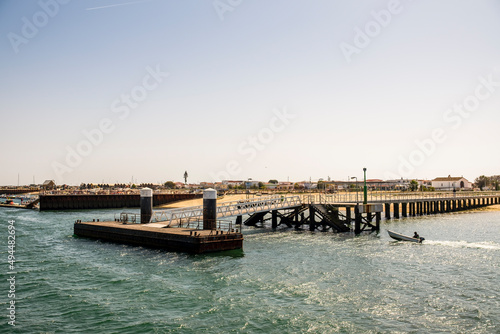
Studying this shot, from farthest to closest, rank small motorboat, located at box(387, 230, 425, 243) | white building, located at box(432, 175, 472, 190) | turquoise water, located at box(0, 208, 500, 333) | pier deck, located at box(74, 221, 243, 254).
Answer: white building, located at box(432, 175, 472, 190) → small motorboat, located at box(387, 230, 425, 243) → pier deck, located at box(74, 221, 243, 254) → turquoise water, located at box(0, 208, 500, 333)

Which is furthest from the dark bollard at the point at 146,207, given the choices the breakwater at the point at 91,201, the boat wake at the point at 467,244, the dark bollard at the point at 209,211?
the breakwater at the point at 91,201

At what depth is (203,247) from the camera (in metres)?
29.4

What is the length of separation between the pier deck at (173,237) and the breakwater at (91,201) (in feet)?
204

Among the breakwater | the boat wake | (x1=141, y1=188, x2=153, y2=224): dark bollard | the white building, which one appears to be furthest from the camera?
the white building

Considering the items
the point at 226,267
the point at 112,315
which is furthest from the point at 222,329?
the point at 226,267

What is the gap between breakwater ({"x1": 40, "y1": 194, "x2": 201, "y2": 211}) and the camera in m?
90.9

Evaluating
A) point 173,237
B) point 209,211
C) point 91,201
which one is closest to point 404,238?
point 209,211

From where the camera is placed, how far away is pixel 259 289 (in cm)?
2100

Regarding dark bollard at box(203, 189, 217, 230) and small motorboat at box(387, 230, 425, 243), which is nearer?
dark bollard at box(203, 189, 217, 230)

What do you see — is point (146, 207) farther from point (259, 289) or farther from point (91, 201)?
point (91, 201)

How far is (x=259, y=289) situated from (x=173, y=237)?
11.9 m

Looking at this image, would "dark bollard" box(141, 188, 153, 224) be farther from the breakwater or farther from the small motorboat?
the breakwater

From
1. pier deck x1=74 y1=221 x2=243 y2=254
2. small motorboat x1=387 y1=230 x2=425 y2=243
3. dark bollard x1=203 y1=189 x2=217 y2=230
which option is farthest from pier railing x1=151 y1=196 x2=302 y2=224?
small motorboat x1=387 y1=230 x2=425 y2=243

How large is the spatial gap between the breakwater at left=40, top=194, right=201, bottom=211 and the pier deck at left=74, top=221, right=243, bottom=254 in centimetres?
6203
